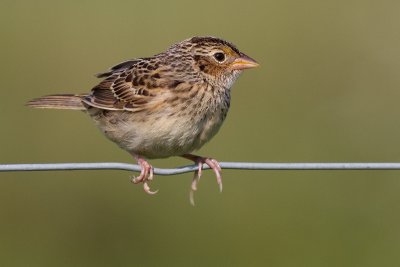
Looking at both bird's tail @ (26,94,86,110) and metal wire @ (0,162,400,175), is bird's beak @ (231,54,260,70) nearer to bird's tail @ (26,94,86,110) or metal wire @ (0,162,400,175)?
bird's tail @ (26,94,86,110)

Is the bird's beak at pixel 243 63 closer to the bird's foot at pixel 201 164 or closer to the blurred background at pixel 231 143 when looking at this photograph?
the bird's foot at pixel 201 164

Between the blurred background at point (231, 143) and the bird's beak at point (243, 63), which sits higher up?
the bird's beak at point (243, 63)

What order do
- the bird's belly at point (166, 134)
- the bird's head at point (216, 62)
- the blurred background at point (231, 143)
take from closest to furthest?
the bird's belly at point (166, 134) → the bird's head at point (216, 62) → the blurred background at point (231, 143)

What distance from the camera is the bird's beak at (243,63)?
9086 millimetres

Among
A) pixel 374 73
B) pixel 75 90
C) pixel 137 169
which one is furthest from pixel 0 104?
pixel 137 169

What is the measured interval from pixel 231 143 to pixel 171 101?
444 centimetres

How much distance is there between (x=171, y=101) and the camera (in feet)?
28.9

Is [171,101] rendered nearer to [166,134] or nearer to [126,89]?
[166,134]

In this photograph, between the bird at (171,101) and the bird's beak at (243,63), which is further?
the bird's beak at (243,63)

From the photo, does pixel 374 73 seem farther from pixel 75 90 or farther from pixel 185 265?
pixel 185 265

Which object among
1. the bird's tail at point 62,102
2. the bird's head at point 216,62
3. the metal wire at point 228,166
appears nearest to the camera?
the metal wire at point 228,166

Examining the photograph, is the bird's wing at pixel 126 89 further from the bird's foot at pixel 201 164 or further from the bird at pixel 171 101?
the bird's foot at pixel 201 164

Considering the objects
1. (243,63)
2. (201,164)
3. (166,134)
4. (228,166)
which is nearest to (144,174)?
(201,164)

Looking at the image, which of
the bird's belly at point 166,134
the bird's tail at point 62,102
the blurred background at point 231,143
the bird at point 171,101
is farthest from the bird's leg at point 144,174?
the blurred background at point 231,143
